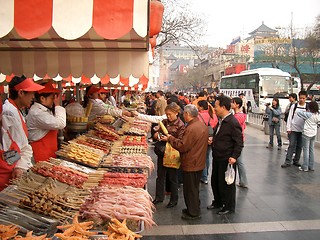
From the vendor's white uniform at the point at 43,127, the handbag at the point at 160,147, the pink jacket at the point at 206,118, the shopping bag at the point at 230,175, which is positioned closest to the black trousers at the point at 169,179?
the handbag at the point at 160,147

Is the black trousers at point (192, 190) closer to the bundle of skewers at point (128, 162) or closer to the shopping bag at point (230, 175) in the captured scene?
the shopping bag at point (230, 175)

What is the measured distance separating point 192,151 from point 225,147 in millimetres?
673

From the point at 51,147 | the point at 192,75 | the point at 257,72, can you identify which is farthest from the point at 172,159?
the point at 192,75

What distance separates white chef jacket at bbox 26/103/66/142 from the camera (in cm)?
456

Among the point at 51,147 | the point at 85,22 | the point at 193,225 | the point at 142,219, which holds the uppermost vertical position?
the point at 85,22

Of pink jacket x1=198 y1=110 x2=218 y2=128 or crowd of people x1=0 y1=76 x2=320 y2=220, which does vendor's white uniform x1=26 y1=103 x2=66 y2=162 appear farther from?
pink jacket x1=198 y1=110 x2=218 y2=128

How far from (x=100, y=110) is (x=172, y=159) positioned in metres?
3.13

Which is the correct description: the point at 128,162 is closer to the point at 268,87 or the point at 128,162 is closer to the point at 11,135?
the point at 11,135

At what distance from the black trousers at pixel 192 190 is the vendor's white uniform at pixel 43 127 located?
2.29 meters

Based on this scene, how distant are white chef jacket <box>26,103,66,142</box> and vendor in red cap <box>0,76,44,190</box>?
0.40m

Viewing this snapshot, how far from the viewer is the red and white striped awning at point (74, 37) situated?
228 centimetres

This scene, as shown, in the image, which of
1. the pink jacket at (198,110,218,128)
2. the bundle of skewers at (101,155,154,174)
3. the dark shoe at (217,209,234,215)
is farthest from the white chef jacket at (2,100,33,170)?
the pink jacket at (198,110,218,128)

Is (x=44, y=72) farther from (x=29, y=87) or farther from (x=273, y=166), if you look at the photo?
(x=273, y=166)

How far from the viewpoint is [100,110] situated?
27.1ft
